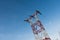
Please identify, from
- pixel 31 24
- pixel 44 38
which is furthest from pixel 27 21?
pixel 44 38

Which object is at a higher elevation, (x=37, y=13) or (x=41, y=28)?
(x=37, y=13)

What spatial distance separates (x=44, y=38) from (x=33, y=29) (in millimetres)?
8102

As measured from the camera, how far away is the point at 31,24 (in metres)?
73.1

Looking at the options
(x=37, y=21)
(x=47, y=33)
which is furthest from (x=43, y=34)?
(x=37, y=21)

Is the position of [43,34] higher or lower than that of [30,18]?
lower

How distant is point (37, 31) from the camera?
6969 centimetres

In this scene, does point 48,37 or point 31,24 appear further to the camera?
point 31,24

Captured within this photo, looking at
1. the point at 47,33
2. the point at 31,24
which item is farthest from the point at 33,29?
the point at 47,33

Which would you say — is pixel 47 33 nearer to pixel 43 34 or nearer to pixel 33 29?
pixel 43 34

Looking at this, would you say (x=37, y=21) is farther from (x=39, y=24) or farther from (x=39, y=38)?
(x=39, y=38)

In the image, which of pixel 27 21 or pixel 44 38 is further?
pixel 27 21

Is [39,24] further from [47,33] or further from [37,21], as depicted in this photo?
[47,33]

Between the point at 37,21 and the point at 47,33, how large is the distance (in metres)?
7.61

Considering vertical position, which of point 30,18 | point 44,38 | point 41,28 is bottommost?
point 44,38
